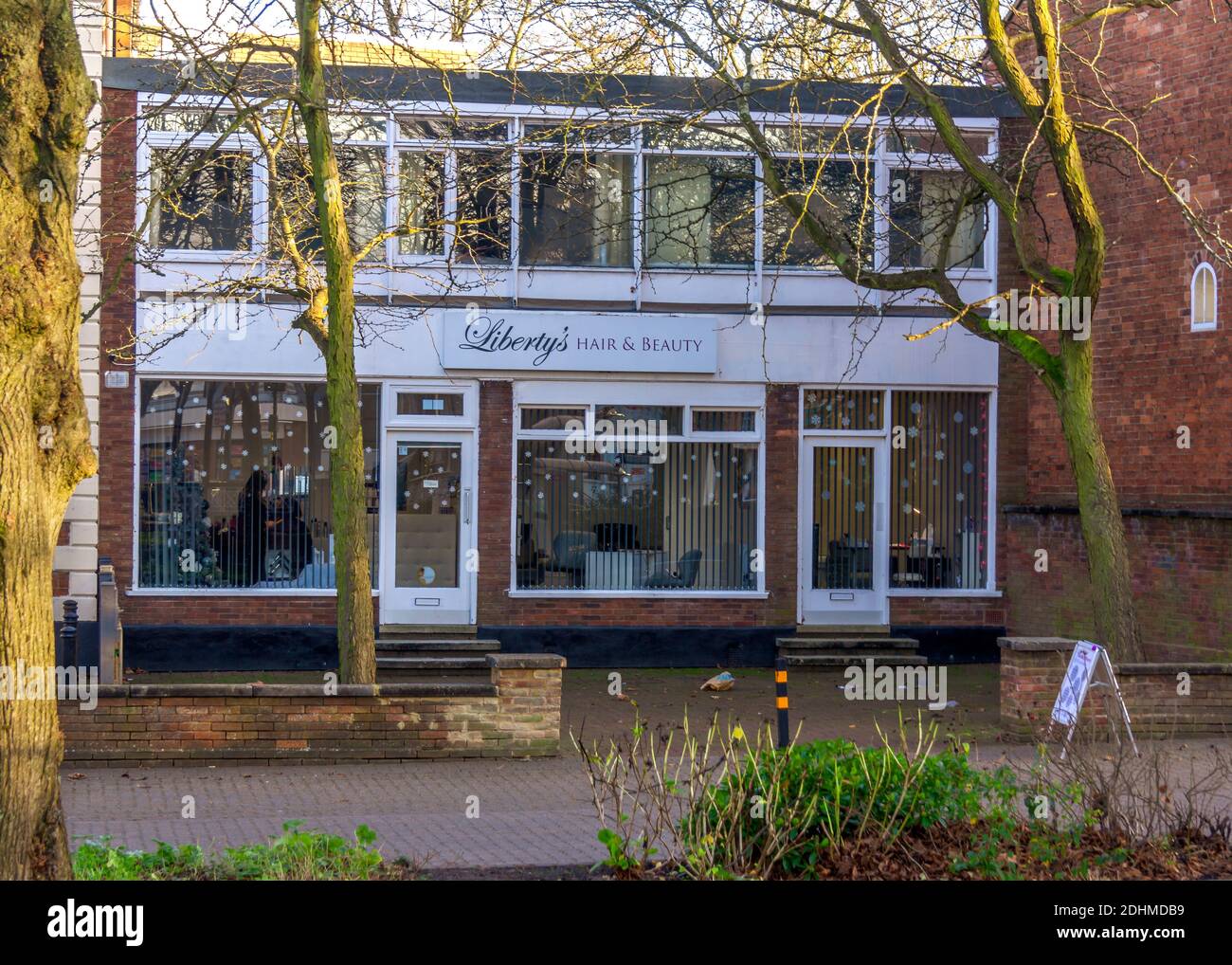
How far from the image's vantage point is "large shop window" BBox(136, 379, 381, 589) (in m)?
16.9

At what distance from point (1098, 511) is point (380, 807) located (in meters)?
6.96

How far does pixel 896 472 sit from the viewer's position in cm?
1816

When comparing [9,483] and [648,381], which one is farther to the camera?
[648,381]

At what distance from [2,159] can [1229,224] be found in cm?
1308

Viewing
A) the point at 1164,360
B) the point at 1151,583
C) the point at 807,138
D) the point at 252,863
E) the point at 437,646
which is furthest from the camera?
the point at 807,138

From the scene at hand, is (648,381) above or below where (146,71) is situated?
below

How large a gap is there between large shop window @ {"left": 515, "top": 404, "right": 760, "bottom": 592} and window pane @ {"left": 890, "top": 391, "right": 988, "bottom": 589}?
1.92 metres

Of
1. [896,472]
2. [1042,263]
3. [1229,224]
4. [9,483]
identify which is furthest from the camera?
[896,472]

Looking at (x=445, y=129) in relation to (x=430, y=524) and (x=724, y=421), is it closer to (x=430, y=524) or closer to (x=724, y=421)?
(x=430, y=524)

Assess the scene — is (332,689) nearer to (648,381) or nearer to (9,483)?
(9,483)

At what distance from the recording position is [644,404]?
17.5m

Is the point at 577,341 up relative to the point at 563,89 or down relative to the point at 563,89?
down

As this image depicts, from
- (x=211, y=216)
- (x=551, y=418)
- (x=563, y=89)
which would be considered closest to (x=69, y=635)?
(x=211, y=216)

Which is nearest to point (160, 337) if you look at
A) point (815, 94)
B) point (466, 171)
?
point (466, 171)
